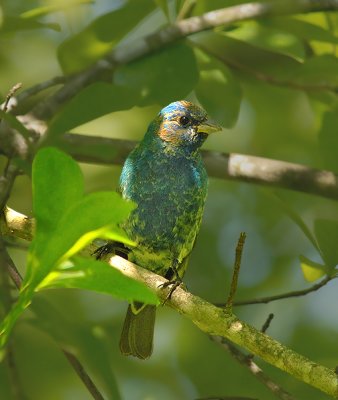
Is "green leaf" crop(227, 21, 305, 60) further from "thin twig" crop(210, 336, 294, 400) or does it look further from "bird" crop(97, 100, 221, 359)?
"thin twig" crop(210, 336, 294, 400)

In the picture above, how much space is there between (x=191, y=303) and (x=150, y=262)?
3.80 ft

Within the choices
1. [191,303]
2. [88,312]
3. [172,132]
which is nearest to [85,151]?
[191,303]

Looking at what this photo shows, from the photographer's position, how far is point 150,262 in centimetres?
357

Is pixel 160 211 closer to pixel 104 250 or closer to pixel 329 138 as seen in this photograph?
pixel 104 250

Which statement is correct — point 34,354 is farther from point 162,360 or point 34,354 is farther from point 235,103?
point 235,103

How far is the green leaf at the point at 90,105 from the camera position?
110 inches

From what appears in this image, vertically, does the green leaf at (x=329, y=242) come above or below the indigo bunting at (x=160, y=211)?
A: above

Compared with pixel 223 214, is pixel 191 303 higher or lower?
higher

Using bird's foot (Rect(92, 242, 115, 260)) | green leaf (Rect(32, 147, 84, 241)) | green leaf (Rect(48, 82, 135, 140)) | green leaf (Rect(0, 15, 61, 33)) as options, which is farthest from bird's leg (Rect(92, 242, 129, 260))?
green leaf (Rect(32, 147, 84, 241))

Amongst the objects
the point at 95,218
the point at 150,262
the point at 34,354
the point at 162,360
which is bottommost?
the point at 162,360

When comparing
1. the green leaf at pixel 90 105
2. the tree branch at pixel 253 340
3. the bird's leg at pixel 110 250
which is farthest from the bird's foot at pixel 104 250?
the tree branch at pixel 253 340

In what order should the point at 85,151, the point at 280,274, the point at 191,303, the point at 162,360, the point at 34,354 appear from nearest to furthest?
the point at 191,303 → the point at 85,151 → the point at 34,354 → the point at 162,360 → the point at 280,274

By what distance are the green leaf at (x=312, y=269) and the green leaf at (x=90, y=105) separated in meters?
0.82

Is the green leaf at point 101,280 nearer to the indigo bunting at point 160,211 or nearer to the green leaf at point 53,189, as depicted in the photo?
the green leaf at point 53,189
